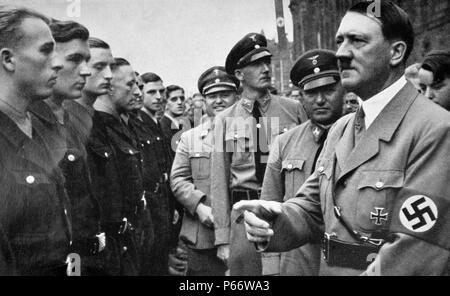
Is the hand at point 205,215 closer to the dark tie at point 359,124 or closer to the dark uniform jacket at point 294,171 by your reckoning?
the dark uniform jacket at point 294,171

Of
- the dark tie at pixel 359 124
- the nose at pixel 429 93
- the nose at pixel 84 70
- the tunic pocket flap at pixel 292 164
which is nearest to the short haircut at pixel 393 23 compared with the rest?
the dark tie at pixel 359 124

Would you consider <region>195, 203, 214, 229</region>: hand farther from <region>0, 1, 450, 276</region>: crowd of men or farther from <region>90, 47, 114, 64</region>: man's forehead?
<region>90, 47, 114, 64</region>: man's forehead

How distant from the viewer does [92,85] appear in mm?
2768

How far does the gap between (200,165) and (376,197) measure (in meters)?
1.89

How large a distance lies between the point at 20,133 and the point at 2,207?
31cm

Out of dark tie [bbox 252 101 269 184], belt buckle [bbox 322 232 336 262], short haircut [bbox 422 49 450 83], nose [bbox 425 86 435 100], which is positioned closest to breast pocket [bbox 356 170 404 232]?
belt buckle [bbox 322 232 336 262]

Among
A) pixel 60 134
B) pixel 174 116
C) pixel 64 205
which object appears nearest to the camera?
pixel 64 205

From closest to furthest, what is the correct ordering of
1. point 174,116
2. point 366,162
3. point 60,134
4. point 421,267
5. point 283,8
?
point 421,267
point 366,162
point 60,134
point 283,8
point 174,116

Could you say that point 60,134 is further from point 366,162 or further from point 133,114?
point 366,162

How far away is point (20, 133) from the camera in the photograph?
212 centimetres

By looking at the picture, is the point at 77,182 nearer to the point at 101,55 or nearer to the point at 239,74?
the point at 101,55

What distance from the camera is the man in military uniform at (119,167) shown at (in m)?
2.74

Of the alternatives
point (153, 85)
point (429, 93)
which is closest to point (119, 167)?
point (153, 85)
